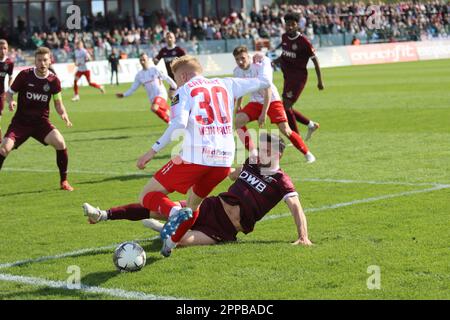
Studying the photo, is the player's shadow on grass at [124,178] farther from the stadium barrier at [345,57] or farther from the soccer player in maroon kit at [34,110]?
the stadium barrier at [345,57]

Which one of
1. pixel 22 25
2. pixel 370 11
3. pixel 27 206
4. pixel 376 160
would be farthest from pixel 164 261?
pixel 370 11

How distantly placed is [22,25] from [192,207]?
1808 inches

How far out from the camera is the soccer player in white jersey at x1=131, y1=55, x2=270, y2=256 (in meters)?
7.75

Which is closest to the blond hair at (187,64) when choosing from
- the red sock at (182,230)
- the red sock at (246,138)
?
the red sock at (182,230)

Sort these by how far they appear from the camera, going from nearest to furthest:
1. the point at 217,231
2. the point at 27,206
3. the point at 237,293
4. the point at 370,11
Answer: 1. the point at 237,293
2. the point at 217,231
3. the point at 27,206
4. the point at 370,11

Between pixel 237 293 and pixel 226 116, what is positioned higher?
pixel 226 116

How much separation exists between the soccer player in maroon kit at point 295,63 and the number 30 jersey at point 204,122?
8567 mm

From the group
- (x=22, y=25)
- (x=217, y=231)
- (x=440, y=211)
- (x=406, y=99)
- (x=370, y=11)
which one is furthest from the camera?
(x=370, y=11)

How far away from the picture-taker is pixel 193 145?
312 inches

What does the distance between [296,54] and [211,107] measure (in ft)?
30.6

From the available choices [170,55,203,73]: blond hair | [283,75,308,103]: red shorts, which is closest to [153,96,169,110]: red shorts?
[283,75,308,103]: red shorts

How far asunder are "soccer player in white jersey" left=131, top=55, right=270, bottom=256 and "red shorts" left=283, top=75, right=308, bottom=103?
8591mm

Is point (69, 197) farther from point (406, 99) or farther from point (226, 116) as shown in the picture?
point (406, 99)

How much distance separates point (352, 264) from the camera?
7469 mm
